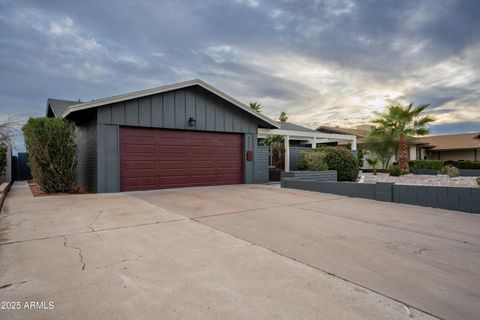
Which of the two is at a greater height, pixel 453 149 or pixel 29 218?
pixel 453 149

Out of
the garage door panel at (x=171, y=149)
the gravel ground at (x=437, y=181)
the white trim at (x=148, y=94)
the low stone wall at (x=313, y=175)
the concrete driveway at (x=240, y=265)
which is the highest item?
the white trim at (x=148, y=94)

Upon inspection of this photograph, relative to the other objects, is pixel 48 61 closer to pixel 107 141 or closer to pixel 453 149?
pixel 107 141

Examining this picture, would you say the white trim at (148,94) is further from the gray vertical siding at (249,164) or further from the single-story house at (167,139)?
the gray vertical siding at (249,164)

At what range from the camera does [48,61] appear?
13453 millimetres

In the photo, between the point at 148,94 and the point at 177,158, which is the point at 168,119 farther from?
the point at 177,158

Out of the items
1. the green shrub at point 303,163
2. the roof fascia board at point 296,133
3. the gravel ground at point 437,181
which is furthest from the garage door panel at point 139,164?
the gravel ground at point 437,181

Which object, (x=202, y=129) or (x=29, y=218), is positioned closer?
(x=29, y=218)

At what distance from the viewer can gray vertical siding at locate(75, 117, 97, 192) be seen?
8.87 meters

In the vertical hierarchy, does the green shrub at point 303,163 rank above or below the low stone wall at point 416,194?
above

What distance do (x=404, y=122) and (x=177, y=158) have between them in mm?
14644

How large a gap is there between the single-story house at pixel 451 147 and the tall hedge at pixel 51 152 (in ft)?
88.3

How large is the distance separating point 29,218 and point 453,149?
33.4 meters

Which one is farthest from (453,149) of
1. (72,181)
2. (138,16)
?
(72,181)

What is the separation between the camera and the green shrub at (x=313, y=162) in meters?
11.7
